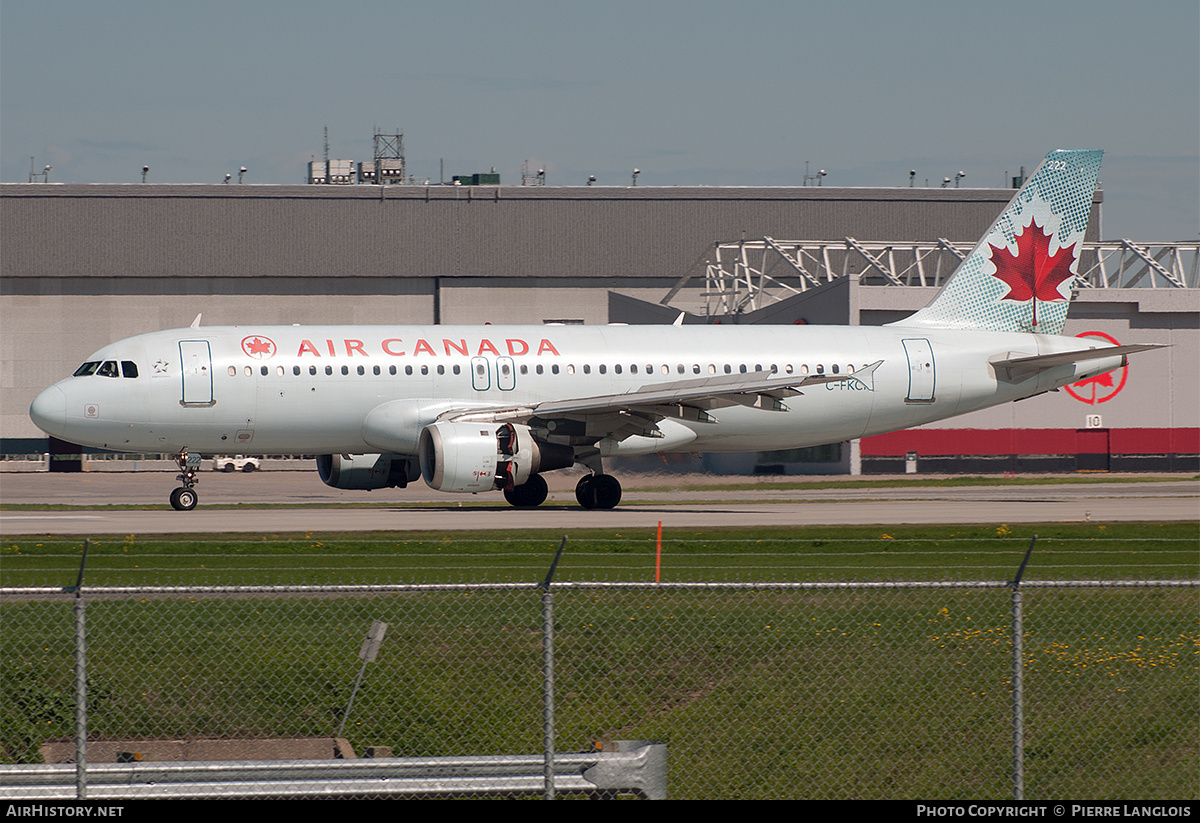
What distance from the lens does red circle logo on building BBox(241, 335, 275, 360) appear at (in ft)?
107

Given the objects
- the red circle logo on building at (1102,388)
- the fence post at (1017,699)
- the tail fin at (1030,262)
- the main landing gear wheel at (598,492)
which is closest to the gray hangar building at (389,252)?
the red circle logo on building at (1102,388)

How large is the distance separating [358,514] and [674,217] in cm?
5604

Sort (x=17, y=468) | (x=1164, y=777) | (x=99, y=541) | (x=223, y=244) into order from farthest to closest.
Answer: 1. (x=223, y=244)
2. (x=17, y=468)
3. (x=99, y=541)
4. (x=1164, y=777)

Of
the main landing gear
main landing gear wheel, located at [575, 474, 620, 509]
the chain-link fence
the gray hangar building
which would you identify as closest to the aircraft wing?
main landing gear wheel, located at [575, 474, 620, 509]

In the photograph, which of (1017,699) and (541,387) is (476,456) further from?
(1017,699)

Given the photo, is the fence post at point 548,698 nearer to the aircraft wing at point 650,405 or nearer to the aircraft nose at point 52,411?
the aircraft wing at point 650,405

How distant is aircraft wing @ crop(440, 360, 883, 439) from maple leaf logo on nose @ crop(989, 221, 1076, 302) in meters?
8.18

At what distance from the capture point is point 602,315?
83.8 m

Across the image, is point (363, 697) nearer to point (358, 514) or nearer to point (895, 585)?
point (895, 585)

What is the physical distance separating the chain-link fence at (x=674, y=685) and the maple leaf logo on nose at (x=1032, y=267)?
2240 centimetres

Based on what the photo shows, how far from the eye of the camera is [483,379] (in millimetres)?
33719

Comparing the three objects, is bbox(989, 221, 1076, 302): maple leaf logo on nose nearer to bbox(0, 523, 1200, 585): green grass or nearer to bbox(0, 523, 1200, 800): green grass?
bbox(0, 523, 1200, 585): green grass

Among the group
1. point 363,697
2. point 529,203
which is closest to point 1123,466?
point 529,203

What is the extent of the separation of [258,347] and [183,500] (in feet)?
15.0
